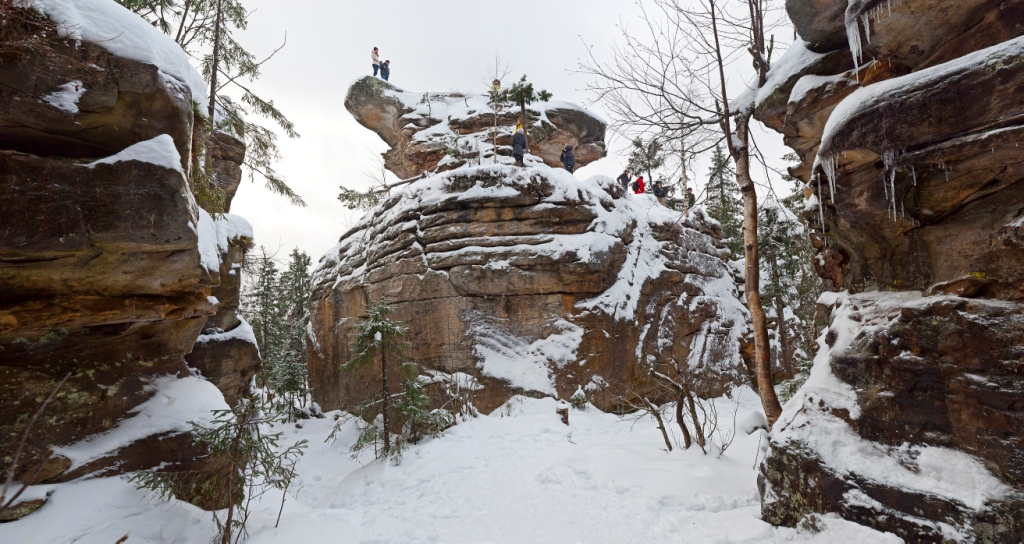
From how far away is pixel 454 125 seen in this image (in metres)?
23.0

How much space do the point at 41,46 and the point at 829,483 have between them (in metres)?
8.61

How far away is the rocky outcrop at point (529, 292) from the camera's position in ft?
43.6

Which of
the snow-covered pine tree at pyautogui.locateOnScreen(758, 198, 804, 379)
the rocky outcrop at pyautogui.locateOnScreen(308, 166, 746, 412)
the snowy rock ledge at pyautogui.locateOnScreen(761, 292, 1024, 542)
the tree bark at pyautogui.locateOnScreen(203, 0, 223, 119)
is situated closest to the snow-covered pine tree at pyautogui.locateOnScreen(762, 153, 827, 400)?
the snow-covered pine tree at pyautogui.locateOnScreen(758, 198, 804, 379)

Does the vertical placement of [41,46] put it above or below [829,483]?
above

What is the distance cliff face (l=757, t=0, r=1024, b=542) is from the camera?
3.63m

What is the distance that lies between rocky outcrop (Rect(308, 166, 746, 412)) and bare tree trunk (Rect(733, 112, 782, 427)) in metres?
6.94

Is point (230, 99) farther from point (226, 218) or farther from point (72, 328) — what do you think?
point (72, 328)

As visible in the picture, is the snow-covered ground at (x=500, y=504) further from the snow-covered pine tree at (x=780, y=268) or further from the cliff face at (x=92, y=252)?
the snow-covered pine tree at (x=780, y=268)

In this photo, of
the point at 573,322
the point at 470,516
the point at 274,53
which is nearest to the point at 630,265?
the point at 573,322

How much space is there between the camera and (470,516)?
6.09 m

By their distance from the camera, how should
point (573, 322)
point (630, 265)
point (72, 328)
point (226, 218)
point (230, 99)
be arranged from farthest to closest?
point (630, 265), point (573, 322), point (230, 99), point (226, 218), point (72, 328)

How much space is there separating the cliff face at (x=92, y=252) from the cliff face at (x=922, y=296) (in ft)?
23.7

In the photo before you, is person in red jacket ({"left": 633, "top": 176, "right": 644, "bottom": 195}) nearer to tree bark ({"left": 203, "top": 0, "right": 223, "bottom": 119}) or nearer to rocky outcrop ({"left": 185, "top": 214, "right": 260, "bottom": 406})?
rocky outcrop ({"left": 185, "top": 214, "right": 260, "bottom": 406})

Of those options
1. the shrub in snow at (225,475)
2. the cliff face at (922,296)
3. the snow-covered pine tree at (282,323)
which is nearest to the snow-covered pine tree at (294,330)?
the snow-covered pine tree at (282,323)
